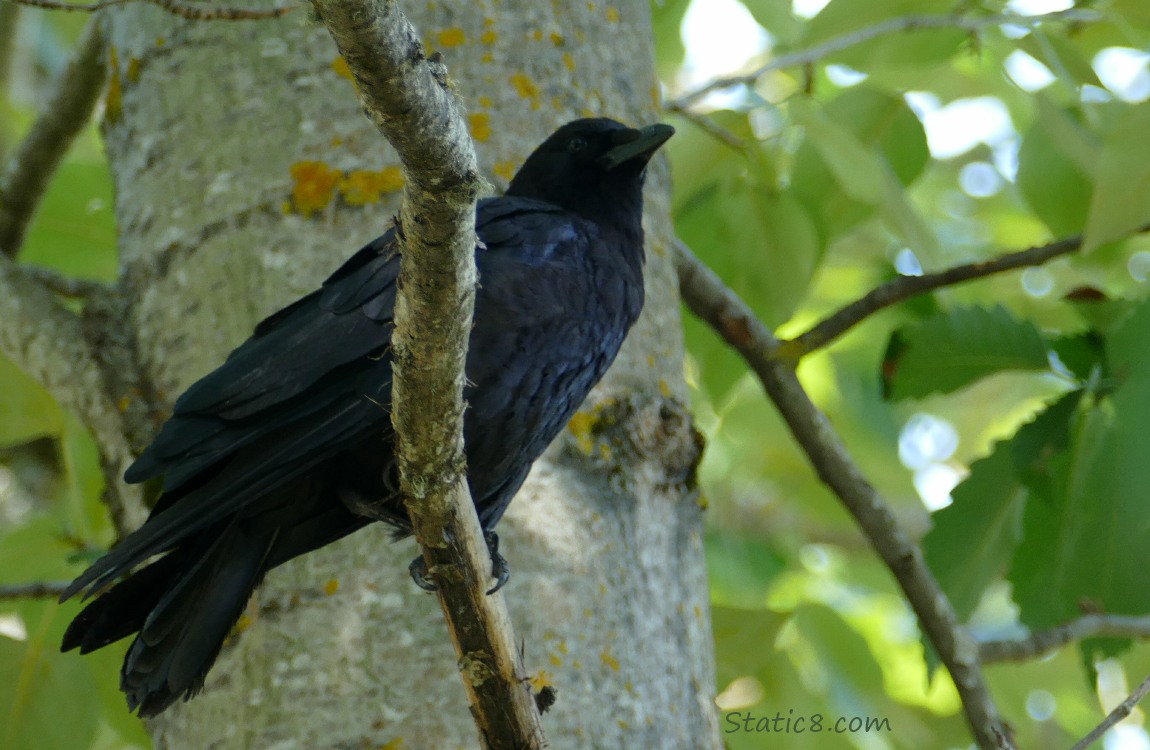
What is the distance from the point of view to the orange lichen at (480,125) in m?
2.71

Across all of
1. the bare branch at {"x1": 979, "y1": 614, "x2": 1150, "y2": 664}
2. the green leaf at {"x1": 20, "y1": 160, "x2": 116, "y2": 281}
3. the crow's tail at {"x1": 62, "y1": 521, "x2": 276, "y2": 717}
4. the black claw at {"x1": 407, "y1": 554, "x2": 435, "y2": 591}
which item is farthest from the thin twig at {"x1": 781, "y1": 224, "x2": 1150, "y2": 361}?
the green leaf at {"x1": 20, "y1": 160, "x2": 116, "y2": 281}

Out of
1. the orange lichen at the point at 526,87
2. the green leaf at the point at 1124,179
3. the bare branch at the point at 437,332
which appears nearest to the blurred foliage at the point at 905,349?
the green leaf at the point at 1124,179

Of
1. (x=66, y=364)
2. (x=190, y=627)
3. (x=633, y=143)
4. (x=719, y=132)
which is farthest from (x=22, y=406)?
(x=719, y=132)

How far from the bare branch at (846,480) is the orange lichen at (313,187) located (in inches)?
38.1

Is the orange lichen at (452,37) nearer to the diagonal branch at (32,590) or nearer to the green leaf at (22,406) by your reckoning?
the green leaf at (22,406)

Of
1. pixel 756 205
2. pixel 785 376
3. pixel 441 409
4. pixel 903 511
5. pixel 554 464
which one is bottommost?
pixel 441 409

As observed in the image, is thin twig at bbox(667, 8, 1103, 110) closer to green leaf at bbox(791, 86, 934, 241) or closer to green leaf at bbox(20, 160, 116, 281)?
green leaf at bbox(791, 86, 934, 241)

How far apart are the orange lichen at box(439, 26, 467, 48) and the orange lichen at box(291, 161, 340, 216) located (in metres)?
0.41

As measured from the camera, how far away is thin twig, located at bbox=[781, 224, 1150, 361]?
9.10 ft

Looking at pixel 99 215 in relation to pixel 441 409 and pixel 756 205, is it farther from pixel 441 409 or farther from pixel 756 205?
pixel 441 409

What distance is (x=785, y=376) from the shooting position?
3.08 metres

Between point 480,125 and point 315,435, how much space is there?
910mm

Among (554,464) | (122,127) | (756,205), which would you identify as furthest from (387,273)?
(756,205)

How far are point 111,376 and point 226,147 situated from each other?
0.58 m
